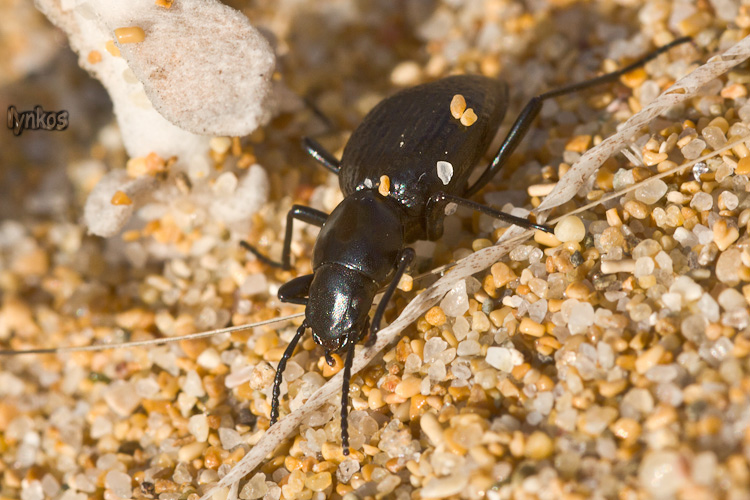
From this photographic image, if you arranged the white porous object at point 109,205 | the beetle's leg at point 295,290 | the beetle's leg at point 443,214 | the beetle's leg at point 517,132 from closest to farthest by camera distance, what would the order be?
the beetle's leg at point 443,214 < the beetle's leg at point 295,290 < the beetle's leg at point 517,132 < the white porous object at point 109,205

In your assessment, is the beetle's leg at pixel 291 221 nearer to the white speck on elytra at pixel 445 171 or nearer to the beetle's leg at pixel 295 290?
the beetle's leg at pixel 295 290

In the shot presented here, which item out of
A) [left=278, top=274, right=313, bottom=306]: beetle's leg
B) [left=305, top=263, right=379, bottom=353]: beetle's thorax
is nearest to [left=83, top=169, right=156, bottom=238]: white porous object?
[left=278, top=274, right=313, bottom=306]: beetle's leg

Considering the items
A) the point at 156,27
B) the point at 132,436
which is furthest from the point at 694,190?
the point at 132,436

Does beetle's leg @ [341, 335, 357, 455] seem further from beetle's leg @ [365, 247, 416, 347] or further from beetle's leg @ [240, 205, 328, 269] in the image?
beetle's leg @ [240, 205, 328, 269]

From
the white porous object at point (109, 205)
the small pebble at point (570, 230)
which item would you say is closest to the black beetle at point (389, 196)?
the small pebble at point (570, 230)

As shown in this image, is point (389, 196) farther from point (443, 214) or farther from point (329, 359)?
point (329, 359)

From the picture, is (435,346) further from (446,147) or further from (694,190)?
(694,190)
